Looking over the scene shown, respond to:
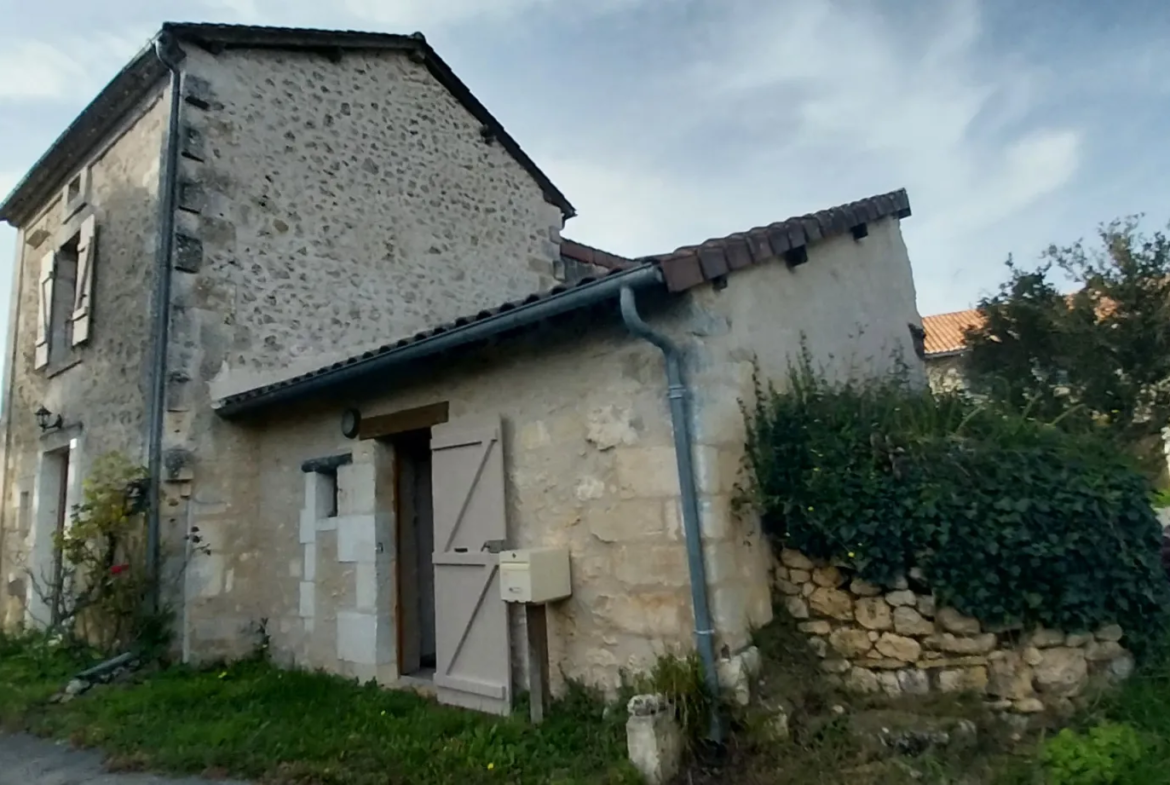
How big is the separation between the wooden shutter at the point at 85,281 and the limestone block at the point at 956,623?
812 centimetres

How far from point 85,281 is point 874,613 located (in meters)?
8.11

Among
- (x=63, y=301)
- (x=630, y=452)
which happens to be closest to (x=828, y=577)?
(x=630, y=452)

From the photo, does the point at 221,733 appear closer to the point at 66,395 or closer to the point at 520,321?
the point at 520,321

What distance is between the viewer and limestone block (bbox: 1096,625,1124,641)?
3.89 metres

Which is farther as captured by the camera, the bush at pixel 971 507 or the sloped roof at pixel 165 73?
the sloped roof at pixel 165 73

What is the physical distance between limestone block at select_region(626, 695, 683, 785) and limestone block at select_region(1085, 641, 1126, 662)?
2.15 metres

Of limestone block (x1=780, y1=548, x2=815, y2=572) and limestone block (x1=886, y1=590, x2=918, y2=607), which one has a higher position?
limestone block (x1=780, y1=548, x2=815, y2=572)

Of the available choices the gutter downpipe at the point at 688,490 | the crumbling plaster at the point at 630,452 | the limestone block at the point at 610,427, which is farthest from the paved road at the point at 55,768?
the limestone block at the point at 610,427

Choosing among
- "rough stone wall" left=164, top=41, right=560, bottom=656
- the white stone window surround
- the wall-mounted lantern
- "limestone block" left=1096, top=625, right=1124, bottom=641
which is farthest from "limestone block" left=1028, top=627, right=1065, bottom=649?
the wall-mounted lantern

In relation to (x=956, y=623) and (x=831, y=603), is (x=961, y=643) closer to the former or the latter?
(x=956, y=623)

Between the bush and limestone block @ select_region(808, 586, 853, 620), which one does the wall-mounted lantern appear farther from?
limestone block @ select_region(808, 586, 853, 620)

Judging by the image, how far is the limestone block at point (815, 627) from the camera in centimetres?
413

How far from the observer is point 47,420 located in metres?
8.36

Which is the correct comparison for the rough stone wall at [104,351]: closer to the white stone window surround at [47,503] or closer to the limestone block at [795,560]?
the white stone window surround at [47,503]
